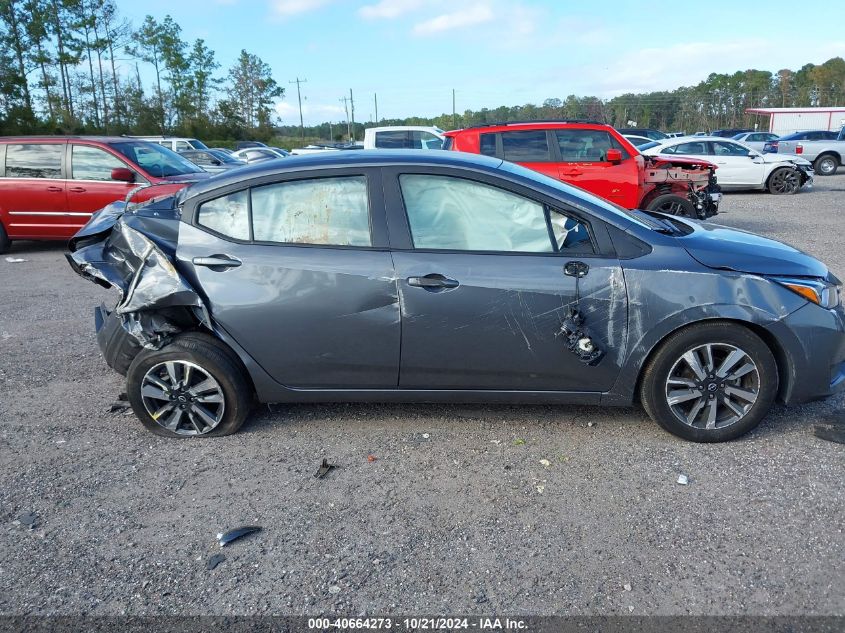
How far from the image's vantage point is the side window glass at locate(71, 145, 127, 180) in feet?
31.4

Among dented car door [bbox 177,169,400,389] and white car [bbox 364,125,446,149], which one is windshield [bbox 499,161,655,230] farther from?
white car [bbox 364,125,446,149]

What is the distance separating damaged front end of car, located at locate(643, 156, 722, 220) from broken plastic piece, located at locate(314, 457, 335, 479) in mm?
8473

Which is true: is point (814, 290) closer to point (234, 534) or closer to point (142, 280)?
point (234, 534)

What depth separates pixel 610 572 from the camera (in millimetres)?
2770

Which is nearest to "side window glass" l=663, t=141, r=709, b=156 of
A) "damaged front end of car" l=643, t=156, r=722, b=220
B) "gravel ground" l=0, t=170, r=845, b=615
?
"damaged front end of car" l=643, t=156, r=722, b=220

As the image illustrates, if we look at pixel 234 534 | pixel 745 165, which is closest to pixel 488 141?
pixel 234 534

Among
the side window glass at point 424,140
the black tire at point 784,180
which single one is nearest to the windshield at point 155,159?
the side window glass at point 424,140

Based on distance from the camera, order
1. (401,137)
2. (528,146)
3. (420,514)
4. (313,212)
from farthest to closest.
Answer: (401,137), (528,146), (313,212), (420,514)

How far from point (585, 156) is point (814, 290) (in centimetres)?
715

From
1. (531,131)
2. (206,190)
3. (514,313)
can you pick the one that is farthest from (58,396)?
(531,131)

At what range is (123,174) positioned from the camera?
9.18 m

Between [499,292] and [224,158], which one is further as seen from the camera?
[224,158]

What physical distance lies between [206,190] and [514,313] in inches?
78.8

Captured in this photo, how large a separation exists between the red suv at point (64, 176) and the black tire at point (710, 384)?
7.72 metres
